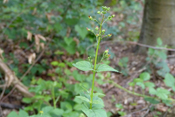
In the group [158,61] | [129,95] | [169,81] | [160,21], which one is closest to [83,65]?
[169,81]

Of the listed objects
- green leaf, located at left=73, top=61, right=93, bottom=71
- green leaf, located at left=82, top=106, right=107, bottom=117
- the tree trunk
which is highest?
the tree trunk

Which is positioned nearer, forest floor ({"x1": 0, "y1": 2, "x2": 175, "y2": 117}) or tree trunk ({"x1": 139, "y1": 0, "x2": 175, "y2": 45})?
forest floor ({"x1": 0, "y1": 2, "x2": 175, "y2": 117})

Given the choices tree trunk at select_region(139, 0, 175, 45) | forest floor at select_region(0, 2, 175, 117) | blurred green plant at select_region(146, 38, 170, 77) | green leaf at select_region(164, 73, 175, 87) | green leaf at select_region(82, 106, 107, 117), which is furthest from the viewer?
tree trunk at select_region(139, 0, 175, 45)

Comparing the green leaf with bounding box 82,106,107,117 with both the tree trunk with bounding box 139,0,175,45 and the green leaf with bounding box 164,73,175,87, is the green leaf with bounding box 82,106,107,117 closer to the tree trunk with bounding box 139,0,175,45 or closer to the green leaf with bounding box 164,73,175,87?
the green leaf with bounding box 164,73,175,87

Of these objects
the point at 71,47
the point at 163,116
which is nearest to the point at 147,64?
the point at 163,116

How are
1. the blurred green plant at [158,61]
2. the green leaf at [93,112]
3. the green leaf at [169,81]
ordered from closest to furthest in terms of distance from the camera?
1. the green leaf at [93,112]
2. the green leaf at [169,81]
3. the blurred green plant at [158,61]

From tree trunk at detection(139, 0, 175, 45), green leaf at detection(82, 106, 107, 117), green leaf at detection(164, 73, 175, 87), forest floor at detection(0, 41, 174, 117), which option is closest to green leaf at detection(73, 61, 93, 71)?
green leaf at detection(82, 106, 107, 117)

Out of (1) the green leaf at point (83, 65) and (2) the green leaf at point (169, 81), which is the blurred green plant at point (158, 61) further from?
(1) the green leaf at point (83, 65)

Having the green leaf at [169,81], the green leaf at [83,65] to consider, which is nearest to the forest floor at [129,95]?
the green leaf at [169,81]
